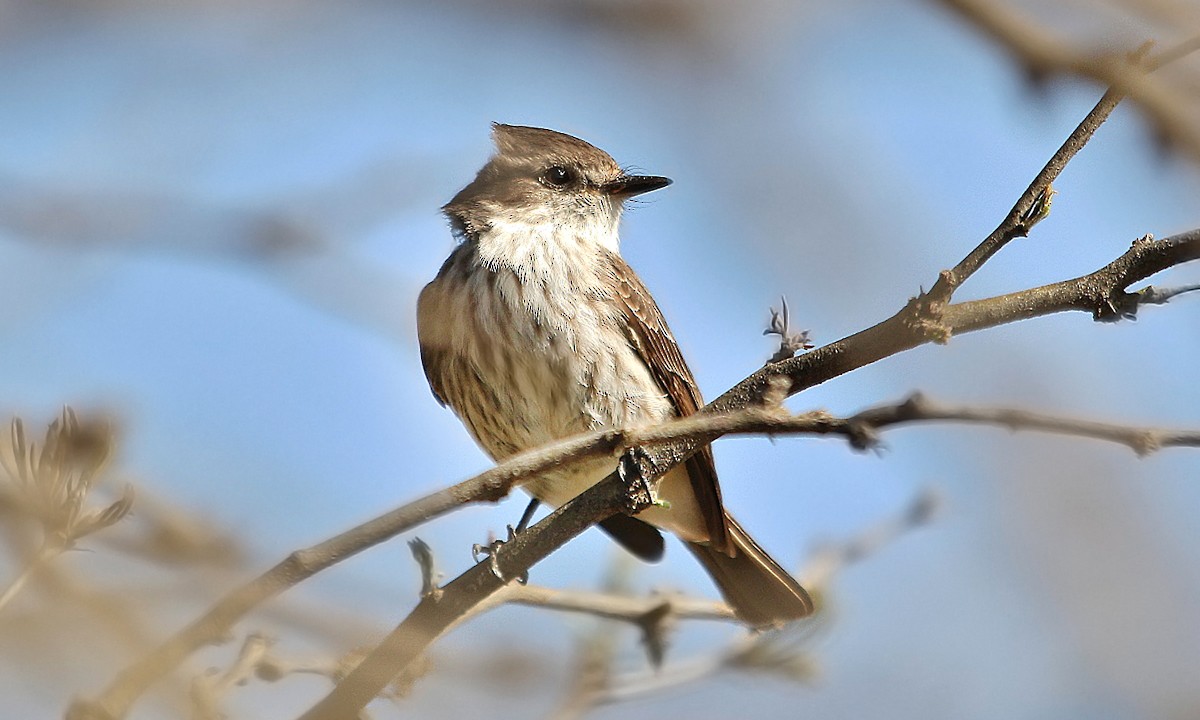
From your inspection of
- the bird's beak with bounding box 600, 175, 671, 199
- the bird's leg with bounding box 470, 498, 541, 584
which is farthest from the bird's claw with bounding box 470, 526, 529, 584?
the bird's beak with bounding box 600, 175, 671, 199

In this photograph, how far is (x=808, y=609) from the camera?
5840 millimetres

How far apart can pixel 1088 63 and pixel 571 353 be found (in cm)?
250

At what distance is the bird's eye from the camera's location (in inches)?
255

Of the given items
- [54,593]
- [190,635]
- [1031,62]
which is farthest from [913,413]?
[1031,62]

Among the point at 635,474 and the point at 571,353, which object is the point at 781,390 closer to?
the point at 635,474

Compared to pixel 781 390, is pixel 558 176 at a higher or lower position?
higher

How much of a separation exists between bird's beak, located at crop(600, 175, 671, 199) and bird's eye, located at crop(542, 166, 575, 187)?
0.59ft

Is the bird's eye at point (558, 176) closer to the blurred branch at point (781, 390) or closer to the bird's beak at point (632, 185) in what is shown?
the bird's beak at point (632, 185)

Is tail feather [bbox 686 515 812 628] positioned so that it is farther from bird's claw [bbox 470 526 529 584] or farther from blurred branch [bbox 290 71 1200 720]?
blurred branch [bbox 290 71 1200 720]

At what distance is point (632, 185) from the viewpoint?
6410 mm

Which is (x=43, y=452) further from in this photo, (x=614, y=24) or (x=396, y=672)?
(x=614, y=24)

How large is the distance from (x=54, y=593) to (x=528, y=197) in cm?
434

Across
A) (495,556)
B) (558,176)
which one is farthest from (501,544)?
(558,176)

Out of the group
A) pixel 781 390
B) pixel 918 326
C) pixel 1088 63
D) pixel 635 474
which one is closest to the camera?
pixel 918 326
